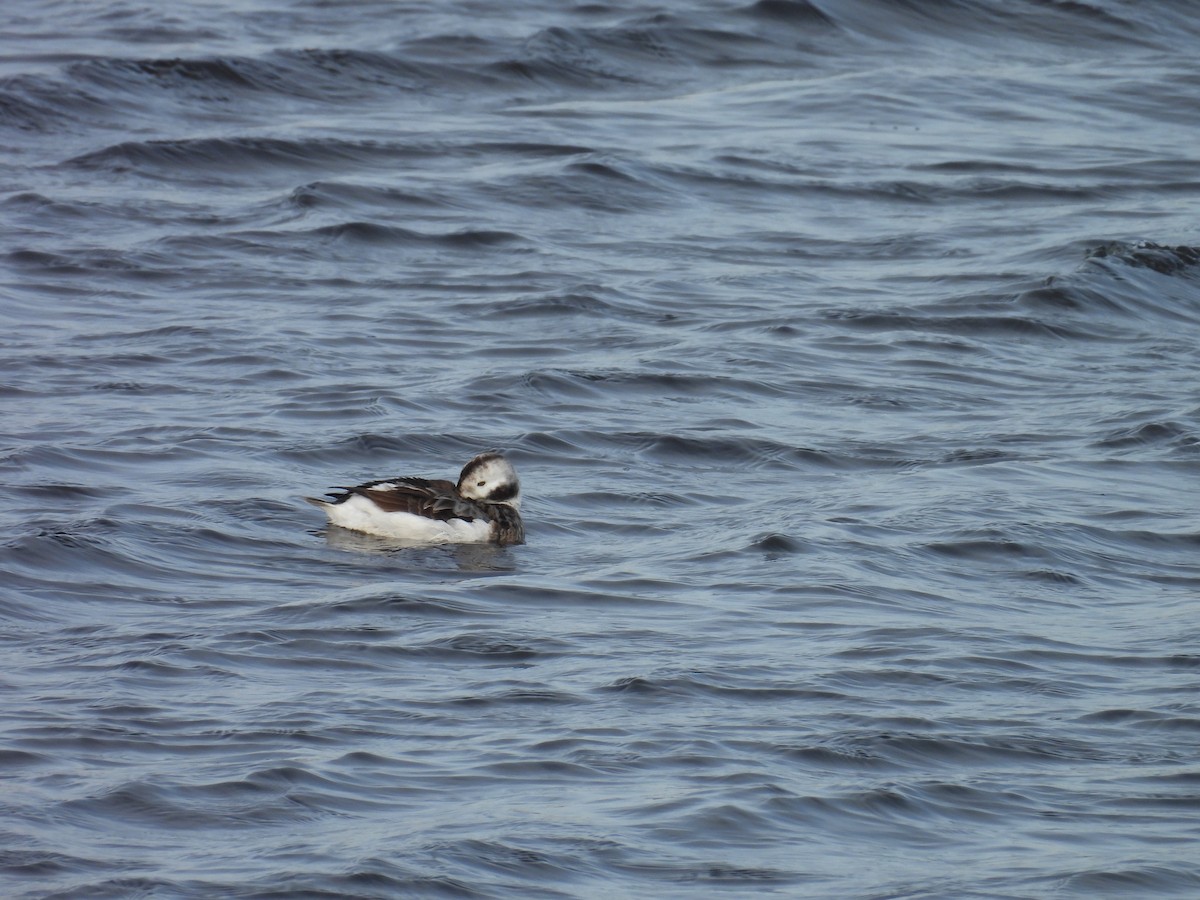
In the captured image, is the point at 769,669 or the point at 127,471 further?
the point at 127,471

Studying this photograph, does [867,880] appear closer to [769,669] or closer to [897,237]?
[769,669]

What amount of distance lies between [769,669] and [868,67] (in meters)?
17.7

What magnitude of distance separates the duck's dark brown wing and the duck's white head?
71 mm

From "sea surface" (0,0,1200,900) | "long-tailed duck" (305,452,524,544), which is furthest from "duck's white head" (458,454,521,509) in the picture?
"sea surface" (0,0,1200,900)

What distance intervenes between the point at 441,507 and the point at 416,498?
0.16 metres

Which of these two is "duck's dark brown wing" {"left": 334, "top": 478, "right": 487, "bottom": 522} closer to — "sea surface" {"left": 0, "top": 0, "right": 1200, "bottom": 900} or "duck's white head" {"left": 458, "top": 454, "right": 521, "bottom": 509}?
"duck's white head" {"left": 458, "top": 454, "right": 521, "bottom": 509}

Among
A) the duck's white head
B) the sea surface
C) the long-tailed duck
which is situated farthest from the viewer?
the duck's white head

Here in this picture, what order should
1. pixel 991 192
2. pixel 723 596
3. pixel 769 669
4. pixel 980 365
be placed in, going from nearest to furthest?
pixel 769 669 < pixel 723 596 < pixel 980 365 < pixel 991 192

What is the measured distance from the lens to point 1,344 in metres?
14.4

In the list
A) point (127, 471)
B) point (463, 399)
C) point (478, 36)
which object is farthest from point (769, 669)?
point (478, 36)

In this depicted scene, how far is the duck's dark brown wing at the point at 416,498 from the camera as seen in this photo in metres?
11.1

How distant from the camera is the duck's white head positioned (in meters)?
11.2

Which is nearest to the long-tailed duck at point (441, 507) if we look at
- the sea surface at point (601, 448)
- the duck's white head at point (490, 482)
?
the duck's white head at point (490, 482)

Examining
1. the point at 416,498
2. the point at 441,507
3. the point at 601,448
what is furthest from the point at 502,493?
the point at 601,448
